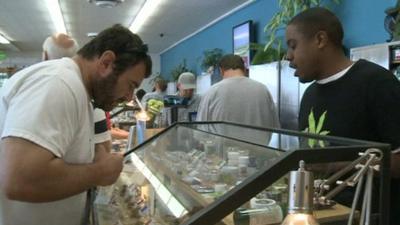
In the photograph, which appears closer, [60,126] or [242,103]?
[60,126]

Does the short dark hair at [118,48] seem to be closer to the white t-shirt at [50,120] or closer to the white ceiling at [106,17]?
the white t-shirt at [50,120]

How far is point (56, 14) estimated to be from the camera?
8805 mm

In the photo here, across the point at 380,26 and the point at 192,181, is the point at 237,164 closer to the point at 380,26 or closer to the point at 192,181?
the point at 192,181

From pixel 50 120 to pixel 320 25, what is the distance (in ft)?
4.35

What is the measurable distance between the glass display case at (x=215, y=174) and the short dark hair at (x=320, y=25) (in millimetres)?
604

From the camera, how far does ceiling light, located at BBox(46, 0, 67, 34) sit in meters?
7.70

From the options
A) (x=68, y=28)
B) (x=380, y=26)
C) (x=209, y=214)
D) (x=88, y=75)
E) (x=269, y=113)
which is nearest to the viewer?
(x=209, y=214)

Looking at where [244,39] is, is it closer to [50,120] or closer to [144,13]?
[144,13]

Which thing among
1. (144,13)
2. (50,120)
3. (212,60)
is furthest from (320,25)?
(144,13)

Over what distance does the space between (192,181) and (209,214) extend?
75cm

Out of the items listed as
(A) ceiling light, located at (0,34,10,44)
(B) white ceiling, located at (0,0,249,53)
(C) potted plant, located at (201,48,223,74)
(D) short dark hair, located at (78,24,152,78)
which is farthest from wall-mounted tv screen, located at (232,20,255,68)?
(A) ceiling light, located at (0,34,10,44)

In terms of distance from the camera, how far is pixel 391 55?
3.24m

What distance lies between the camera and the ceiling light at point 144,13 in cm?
756

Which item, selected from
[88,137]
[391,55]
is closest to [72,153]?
[88,137]
